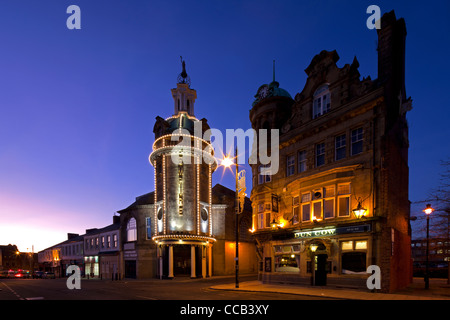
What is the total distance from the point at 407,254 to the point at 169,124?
29489 mm

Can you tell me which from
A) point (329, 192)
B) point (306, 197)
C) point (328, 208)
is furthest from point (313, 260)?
point (329, 192)

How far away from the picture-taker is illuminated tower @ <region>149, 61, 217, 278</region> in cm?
3628

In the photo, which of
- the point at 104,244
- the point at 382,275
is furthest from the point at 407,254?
the point at 104,244

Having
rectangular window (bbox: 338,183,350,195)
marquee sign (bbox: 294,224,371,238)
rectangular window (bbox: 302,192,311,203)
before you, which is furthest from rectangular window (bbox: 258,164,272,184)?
rectangular window (bbox: 338,183,350,195)

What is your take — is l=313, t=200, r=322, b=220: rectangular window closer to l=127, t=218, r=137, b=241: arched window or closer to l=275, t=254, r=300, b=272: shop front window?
l=275, t=254, r=300, b=272: shop front window

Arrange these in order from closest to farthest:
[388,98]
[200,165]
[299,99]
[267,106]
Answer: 1. [388,98]
2. [299,99]
3. [267,106]
4. [200,165]

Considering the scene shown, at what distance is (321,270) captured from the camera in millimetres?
21828

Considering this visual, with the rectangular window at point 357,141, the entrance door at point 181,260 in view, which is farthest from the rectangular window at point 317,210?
→ the entrance door at point 181,260

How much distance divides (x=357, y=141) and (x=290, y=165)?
6.23 meters

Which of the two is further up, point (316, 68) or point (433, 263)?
point (316, 68)

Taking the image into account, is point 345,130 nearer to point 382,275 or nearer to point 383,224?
point 383,224

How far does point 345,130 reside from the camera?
21.4 meters

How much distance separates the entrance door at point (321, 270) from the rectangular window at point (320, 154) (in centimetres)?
676

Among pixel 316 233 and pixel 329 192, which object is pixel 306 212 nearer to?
pixel 316 233
